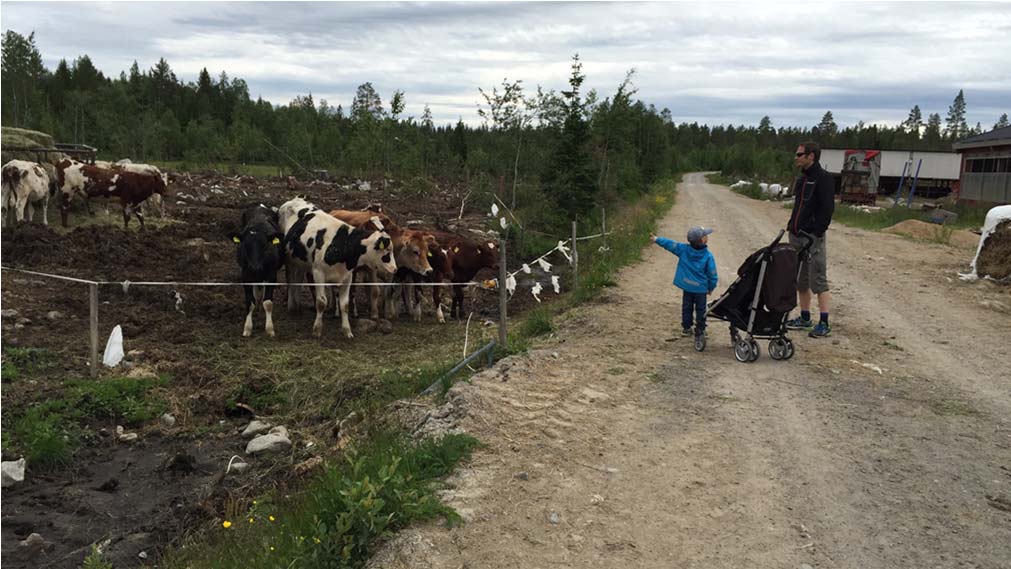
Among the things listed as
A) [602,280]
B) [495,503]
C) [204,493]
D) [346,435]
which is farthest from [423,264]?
[495,503]

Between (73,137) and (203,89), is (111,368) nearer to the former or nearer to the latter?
(73,137)

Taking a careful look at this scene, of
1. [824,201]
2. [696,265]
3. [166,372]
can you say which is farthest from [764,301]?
[166,372]

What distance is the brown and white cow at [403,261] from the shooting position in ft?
37.9

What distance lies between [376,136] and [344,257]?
27519 millimetres

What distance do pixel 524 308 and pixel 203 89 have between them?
78411mm

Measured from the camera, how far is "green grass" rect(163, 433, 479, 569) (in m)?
4.18

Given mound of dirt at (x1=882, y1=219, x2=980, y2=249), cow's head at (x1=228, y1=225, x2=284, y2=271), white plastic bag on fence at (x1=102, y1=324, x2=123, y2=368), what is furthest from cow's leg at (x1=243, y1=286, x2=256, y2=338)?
mound of dirt at (x1=882, y1=219, x2=980, y2=249)

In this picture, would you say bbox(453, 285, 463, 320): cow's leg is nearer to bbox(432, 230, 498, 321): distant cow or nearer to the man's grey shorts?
bbox(432, 230, 498, 321): distant cow

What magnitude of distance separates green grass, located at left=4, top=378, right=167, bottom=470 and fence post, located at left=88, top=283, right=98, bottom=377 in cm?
21

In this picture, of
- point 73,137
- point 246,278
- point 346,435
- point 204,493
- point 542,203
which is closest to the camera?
point 204,493

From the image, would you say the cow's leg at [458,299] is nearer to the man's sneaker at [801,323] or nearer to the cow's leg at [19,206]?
the man's sneaker at [801,323]

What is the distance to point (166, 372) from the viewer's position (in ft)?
28.5

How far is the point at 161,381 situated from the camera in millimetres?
8398

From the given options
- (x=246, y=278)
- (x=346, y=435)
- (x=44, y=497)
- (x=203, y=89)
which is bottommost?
(x=44, y=497)
